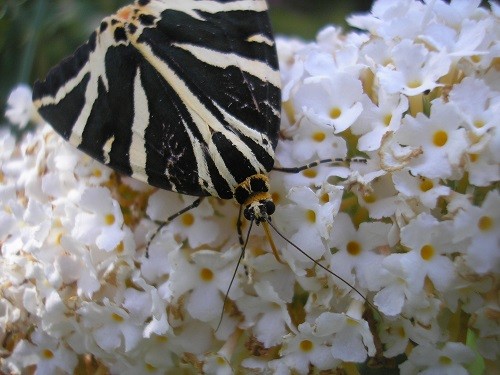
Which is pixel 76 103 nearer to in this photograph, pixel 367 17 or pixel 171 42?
pixel 171 42

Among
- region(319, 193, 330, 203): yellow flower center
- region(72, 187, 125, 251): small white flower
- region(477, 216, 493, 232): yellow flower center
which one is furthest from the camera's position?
region(72, 187, 125, 251): small white flower

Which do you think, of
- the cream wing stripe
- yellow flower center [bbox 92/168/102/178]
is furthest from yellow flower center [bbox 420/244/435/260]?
yellow flower center [bbox 92/168/102/178]

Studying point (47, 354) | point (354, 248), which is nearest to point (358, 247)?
point (354, 248)

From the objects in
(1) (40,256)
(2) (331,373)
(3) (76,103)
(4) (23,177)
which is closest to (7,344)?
(1) (40,256)

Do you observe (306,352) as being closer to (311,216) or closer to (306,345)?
(306,345)

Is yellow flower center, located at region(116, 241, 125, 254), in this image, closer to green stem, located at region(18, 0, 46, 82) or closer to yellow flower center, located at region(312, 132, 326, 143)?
yellow flower center, located at region(312, 132, 326, 143)

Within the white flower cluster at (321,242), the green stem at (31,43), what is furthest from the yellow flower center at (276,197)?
the green stem at (31,43)
